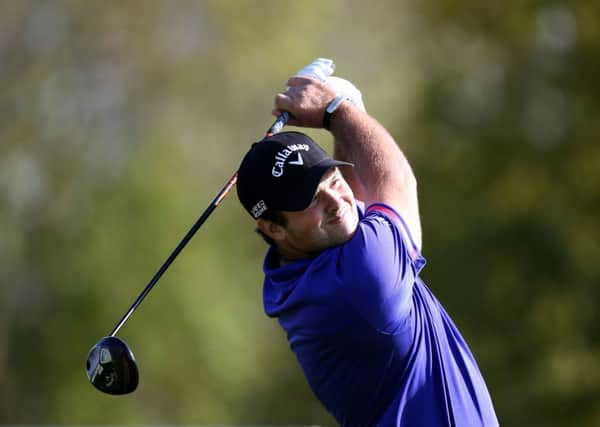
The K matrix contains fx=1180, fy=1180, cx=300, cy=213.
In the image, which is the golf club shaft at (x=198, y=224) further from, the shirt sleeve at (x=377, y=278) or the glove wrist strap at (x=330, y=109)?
the shirt sleeve at (x=377, y=278)

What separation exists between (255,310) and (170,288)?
159 centimetres

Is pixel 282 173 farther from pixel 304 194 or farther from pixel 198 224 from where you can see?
pixel 198 224

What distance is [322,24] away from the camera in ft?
59.2

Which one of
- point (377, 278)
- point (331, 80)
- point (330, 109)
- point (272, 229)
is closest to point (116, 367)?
point (272, 229)

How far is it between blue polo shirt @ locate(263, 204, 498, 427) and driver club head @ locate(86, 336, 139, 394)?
1.68 feet

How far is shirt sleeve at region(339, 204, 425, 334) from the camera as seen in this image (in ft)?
11.1

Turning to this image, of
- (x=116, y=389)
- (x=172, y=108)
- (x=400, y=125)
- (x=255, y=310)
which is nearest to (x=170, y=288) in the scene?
(x=255, y=310)

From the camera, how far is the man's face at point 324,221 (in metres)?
3.51

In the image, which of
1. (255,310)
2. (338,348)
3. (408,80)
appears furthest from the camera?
(408,80)

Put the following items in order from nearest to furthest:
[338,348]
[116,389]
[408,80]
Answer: [338,348]
[116,389]
[408,80]

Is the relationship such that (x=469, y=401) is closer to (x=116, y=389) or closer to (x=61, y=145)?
Result: (x=116, y=389)

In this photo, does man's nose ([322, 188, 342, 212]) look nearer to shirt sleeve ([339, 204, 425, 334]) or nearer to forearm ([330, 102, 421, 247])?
shirt sleeve ([339, 204, 425, 334])

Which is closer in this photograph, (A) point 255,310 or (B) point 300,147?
(B) point 300,147

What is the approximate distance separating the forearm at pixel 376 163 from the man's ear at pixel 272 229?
1.20 ft
